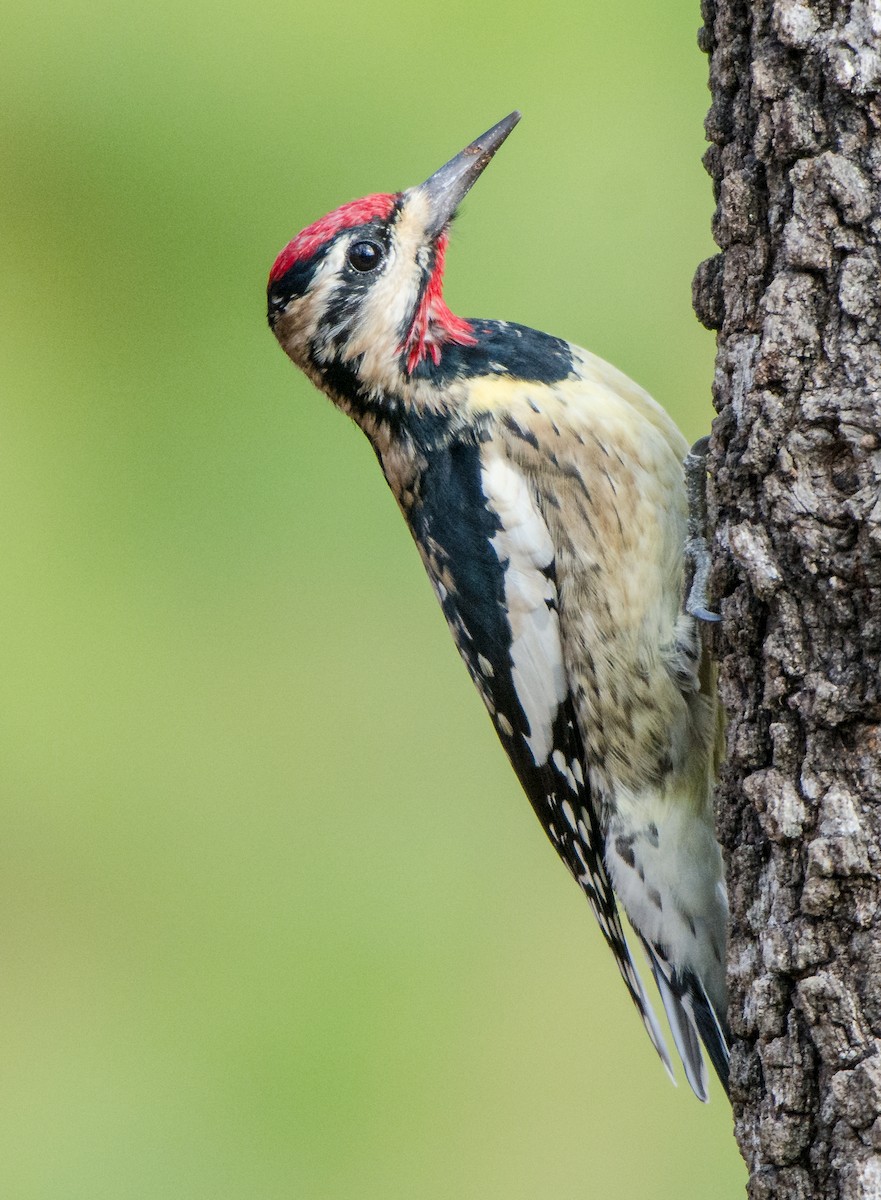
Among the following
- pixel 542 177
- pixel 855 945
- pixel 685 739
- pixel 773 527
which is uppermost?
pixel 542 177

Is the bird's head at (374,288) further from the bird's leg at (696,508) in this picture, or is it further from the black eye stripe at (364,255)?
the bird's leg at (696,508)

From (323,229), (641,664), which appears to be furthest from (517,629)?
(323,229)

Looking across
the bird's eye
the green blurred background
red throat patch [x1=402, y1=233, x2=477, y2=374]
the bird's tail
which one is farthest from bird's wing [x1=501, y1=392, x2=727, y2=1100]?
the green blurred background

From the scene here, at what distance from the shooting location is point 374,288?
7.57ft

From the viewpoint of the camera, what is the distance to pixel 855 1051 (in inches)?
55.1

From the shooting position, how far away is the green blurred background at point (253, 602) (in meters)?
3.49


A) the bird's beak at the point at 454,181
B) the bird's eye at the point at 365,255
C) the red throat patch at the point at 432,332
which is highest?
the bird's beak at the point at 454,181

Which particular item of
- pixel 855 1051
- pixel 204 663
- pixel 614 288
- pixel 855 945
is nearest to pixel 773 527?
pixel 855 945

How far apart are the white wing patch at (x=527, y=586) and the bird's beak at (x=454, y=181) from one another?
531 millimetres

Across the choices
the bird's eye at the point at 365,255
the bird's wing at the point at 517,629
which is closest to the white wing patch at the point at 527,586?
the bird's wing at the point at 517,629

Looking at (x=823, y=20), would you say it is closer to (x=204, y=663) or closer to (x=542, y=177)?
(x=542, y=177)

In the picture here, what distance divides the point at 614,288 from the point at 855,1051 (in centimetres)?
251

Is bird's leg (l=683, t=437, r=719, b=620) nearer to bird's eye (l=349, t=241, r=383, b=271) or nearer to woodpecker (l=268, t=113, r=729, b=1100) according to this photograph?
woodpecker (l=268, t=113, r=729, b=1100)

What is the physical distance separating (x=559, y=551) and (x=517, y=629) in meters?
0.16
